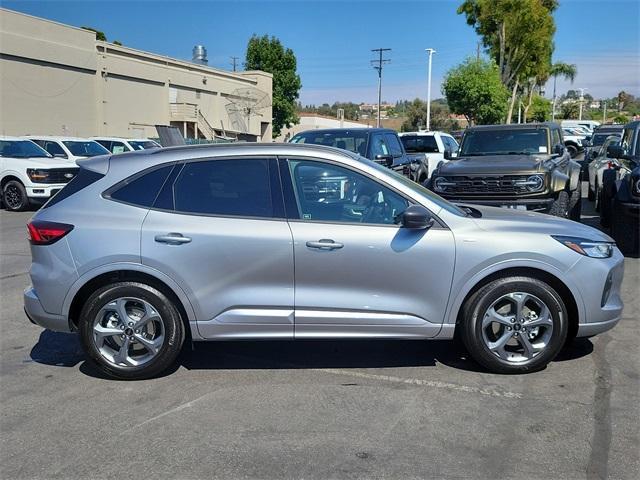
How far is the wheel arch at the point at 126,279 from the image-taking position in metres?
4.59

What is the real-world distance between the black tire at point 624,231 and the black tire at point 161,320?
6872 mm

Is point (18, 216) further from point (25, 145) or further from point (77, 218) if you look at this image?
point (77, 218)

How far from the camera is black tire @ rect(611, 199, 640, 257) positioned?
29.1 ft

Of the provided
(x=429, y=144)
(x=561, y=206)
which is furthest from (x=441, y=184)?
(x=429, y=144)

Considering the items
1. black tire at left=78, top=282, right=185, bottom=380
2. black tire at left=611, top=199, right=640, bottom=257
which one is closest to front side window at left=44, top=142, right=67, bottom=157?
black tire at left=78, top=282, right=185, bottom=380

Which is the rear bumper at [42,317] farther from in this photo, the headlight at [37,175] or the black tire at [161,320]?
the headlight at [37,175]

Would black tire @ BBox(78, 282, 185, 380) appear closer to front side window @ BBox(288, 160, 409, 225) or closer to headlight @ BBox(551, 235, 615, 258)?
front side window @ BBox(288, 160, 409, 225)

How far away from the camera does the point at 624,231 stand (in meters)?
9.00

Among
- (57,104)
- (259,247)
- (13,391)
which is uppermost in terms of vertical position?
(57,104)

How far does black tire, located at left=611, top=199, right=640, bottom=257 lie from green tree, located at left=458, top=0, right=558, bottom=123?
30.8 meters

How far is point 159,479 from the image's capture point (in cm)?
337

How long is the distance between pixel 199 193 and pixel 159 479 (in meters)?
2.16

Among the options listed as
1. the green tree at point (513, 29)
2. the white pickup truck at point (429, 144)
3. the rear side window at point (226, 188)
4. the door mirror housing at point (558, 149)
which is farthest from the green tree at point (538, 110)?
the rear side window at point (226, 188)

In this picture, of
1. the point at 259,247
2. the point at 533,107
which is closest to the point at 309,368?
the point at 259,247
